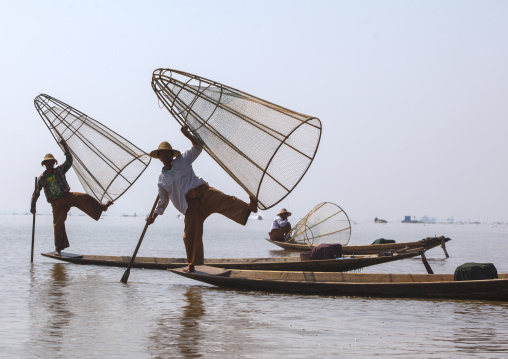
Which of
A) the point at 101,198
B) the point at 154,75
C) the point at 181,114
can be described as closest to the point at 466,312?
the point at 181,114

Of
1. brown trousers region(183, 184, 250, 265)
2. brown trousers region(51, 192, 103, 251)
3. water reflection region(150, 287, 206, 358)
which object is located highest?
brown trousers region(51, 192, 103, 251)

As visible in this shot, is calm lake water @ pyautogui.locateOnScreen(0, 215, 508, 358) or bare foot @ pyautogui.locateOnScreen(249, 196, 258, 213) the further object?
bare foot @ pyautogui.locateOnScreen(249, 196, 258, 213)

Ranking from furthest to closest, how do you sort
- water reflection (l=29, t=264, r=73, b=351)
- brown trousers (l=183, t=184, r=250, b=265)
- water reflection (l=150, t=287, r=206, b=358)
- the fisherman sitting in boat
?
the fisherman sitting in boat < brown trousers (l=183, t=184, r=250, b=265) < water reflection (l=29, t=264, r=73, b=351) < water reflection (l=150, t=287, r=206, b=358)

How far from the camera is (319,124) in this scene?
336 inches

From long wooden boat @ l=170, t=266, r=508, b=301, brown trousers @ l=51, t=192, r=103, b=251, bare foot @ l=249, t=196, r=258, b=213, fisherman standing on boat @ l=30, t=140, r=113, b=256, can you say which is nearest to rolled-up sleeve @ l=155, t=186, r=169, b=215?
long wooden boat @ l=170, t=266, r=508, b=301

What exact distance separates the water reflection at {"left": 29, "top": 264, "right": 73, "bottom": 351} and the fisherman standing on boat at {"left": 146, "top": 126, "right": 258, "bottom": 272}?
1.96 m

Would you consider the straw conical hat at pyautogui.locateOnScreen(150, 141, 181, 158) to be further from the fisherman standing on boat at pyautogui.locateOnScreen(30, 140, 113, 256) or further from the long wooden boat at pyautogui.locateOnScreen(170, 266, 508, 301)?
the fisherman standing on boat at pyautogui.locateOnScreen(30, 140, 113, 256)

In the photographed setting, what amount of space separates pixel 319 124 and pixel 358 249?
9.08m

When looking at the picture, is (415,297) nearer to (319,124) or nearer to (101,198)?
(319,124)

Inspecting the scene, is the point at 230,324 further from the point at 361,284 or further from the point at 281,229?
the point at 281,229

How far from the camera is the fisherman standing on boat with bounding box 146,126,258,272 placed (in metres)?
9.41

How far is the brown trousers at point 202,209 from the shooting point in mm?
9320

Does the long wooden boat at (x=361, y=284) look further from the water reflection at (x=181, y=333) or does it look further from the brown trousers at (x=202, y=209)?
the water reflection at (x=181, y=333)

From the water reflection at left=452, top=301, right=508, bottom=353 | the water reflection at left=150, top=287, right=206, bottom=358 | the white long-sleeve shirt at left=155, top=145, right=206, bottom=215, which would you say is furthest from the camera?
the white long-sleeve shirt at left=155, top=145, right=206, bottom=215
